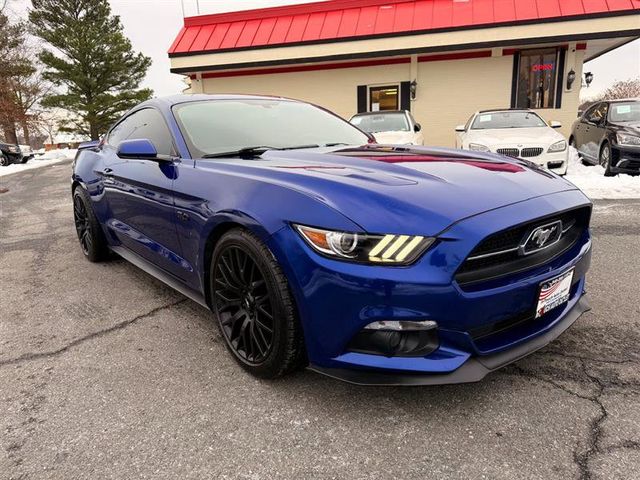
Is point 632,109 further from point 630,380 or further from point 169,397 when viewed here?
point 169,397

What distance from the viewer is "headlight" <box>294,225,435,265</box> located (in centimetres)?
178

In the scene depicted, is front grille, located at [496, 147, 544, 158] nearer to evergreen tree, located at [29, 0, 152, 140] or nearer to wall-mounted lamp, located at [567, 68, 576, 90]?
wall-mounted lamp, located at [567, 68, 576, 90]

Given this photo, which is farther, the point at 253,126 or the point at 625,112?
the point at 625,112

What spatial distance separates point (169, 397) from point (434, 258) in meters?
1.42

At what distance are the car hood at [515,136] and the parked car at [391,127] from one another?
44.2 inches

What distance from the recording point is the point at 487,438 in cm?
187

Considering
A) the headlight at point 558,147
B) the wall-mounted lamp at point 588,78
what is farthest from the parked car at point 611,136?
the wall-mounted lamp at point 588,78

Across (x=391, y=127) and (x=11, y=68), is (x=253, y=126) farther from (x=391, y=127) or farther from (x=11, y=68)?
(x=11, y=68)

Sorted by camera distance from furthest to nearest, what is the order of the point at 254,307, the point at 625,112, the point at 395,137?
the point at 625,112 → the point at 395,137 → the point at 254,307

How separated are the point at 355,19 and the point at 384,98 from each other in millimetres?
2306

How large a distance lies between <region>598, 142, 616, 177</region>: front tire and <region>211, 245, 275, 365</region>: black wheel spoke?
8.37 meters

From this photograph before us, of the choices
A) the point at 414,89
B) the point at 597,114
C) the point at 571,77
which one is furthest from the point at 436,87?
the point at 597,114

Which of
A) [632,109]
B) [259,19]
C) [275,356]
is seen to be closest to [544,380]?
[275,356]

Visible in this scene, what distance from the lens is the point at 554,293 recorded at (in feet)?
6.88
